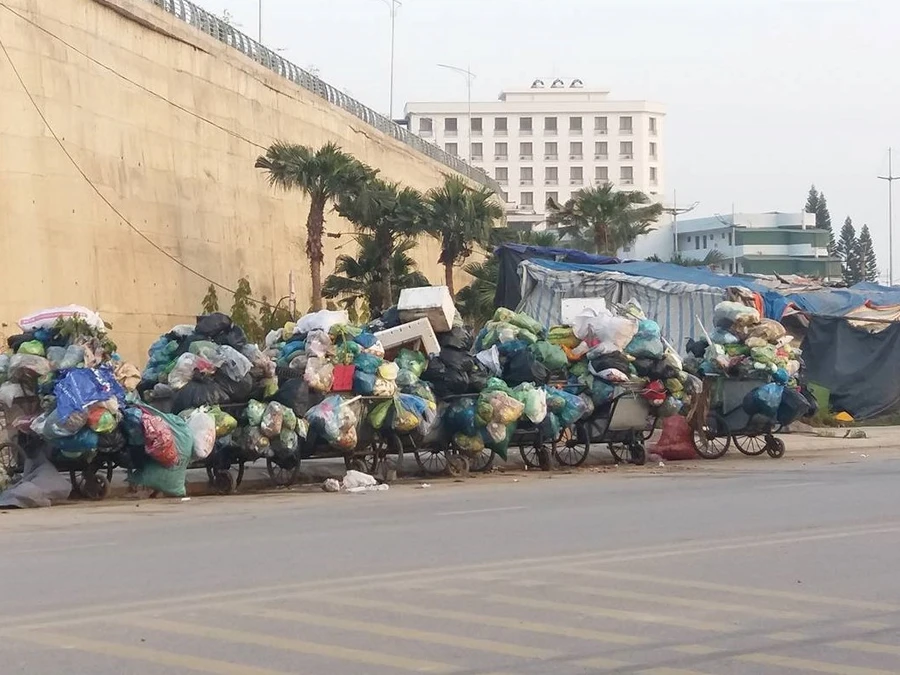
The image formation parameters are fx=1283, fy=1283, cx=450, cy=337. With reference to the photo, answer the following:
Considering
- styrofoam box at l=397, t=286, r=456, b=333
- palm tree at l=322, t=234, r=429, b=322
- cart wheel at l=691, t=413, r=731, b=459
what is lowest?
cart wheel at l=691, t=413, r=731, b=459

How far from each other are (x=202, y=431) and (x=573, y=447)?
20.1 ft

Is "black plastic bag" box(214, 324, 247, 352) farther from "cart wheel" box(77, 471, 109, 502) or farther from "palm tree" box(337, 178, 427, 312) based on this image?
"palm tree" box(337, 178, 427, 312)

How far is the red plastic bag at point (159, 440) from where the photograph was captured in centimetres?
1403

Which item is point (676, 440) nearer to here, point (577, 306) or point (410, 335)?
point (577, 306)

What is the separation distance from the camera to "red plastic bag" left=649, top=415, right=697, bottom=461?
19.4 metres

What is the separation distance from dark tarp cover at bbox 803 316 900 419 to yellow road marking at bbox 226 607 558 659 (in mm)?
21426

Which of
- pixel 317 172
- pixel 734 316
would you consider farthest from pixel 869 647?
pixel 317 172

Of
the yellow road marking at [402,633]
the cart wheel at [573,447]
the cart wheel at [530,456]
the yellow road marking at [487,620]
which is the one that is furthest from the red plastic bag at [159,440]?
the yellow road marking at [402,633]

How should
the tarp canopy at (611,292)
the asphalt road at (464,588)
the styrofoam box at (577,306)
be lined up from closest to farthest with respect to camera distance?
the asphalt road at (464,588), the styrofoam box at (577,306), the tarp canopy at (611,292)

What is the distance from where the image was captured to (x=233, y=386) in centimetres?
1509

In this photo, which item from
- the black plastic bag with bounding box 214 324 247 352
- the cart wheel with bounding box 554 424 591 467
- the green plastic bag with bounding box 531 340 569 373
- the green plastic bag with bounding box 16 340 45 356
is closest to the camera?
the green plastic bag with bounding box 16 340 45 356

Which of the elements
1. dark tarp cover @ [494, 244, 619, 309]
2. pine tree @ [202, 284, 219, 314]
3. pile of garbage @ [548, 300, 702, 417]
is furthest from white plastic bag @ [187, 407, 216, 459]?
pine tree @ [202, 284, 219, 314]

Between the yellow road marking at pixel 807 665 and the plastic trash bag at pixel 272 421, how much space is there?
9.26 m

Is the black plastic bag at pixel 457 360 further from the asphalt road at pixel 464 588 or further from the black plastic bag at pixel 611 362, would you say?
the asphalt road at pixel 464 588
